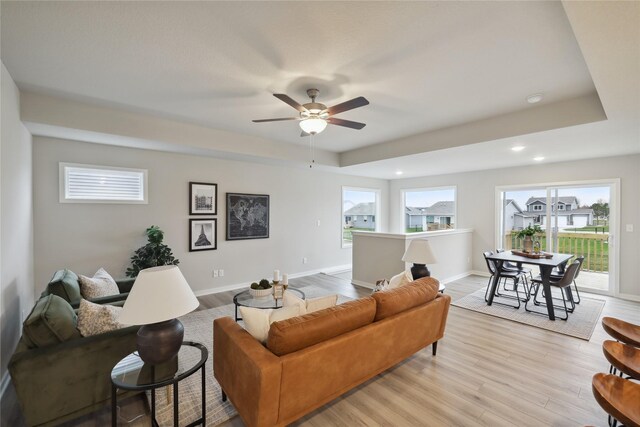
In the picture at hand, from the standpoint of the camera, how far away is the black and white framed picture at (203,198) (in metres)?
4.72

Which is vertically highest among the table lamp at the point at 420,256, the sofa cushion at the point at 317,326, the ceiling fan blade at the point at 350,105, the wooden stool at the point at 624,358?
the ceiling fan blade at the point at 350,105

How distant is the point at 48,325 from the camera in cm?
178

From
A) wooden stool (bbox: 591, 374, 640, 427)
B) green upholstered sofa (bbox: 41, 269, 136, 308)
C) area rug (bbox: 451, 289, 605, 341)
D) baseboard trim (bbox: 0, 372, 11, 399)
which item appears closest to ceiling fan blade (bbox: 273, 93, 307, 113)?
green upholstered sofa (bbox: 41, 269, 136, 308)

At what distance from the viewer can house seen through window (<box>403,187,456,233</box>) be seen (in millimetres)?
7121

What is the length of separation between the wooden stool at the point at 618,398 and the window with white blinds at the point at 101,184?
17.0 ft

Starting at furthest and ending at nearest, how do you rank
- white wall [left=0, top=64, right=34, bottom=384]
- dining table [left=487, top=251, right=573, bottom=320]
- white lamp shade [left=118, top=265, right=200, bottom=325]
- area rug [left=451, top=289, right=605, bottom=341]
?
dining table [left=487, top=251, right=573, bottom=320] → area rug [left=451, top=289, right=605, bottom=341] → white wall [left=0, top=64, right=34, bottom=384] → white lamp shade [left=118, top=265, right=200, bottom=325]

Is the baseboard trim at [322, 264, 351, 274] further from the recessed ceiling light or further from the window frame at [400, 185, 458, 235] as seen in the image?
the recessed ceiling light

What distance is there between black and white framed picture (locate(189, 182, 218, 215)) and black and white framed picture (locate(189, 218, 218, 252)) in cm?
16

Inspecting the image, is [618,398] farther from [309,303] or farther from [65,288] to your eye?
[65,288]

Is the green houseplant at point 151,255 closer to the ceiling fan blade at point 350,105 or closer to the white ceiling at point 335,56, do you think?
the white ceiling at point 335,56

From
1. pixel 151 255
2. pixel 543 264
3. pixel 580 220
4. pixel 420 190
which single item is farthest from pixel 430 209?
pixel 151 255

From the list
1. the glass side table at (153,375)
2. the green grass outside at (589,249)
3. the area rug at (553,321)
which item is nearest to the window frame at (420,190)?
the green grass outside at (589,249)

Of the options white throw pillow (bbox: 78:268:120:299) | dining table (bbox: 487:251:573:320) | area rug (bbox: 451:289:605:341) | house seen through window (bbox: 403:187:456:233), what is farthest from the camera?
house seen through window (bbox: 403:187:456:233)

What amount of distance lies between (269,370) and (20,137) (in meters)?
3.54
